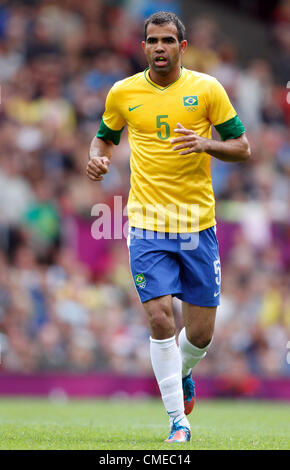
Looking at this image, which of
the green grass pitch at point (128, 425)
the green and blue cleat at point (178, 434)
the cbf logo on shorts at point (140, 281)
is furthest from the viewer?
the cbf logo on shorts at point (140, 281)

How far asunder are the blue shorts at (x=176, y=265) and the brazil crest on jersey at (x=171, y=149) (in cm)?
8

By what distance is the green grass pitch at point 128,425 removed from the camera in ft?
20.9

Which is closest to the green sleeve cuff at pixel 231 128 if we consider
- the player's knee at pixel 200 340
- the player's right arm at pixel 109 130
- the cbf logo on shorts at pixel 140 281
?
the player's right arm at pixel 109 130

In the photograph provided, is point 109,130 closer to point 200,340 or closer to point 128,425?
point 200,340

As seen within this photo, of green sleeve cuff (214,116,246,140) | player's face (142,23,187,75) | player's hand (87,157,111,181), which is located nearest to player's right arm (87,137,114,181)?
player's hand (87,157,111,181)

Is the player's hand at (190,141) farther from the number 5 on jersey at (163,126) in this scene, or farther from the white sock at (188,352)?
the white sock at (188,352)

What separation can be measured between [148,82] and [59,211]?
24.8 feet

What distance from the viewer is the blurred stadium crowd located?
13672 mm

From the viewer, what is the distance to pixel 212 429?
7.93m

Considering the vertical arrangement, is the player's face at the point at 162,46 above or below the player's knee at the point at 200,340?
above

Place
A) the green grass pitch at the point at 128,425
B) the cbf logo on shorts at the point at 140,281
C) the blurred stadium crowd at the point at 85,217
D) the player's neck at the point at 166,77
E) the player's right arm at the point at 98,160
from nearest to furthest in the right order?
the green grass pitch at the point at 128,425 < the cbf logo on shorts at the point at 140,281 < the player's right arm at the point at 98,160 < the player's neck at the point at 166,77 < the blurred stadium crowd at the point at 85,217

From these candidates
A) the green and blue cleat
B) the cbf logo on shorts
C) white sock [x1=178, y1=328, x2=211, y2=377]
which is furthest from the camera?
white sock [x1=178, y1=328, x2=211, y2=377]

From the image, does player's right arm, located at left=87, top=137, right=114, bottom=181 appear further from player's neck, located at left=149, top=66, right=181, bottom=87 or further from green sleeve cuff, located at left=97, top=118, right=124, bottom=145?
player's neck, located at left=149, top=66, right=181, bottom=87

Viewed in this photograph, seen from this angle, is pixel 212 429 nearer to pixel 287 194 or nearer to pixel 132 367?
pixel 132 367
